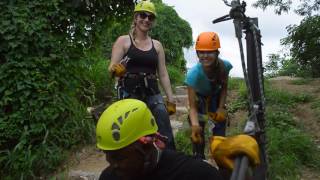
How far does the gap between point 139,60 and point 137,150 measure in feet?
7.55

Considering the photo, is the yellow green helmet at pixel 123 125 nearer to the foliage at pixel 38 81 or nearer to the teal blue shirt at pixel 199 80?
A: the teal blue shirt at pixel 199 80

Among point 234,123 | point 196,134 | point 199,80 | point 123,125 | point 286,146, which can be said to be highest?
point 199,80

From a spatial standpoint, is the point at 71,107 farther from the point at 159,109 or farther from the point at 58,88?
the point at 159,109

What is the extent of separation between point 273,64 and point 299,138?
951cm

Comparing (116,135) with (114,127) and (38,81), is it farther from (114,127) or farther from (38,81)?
(38,81)

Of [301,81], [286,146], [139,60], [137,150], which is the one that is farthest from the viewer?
[301,81]

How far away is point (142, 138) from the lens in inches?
93.7

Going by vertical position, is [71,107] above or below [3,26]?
below

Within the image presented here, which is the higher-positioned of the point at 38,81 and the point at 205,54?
the point at 205,54

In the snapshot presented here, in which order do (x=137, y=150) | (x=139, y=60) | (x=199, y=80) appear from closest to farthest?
(x=137, y=150) < (x=139, y=60) < (x=199, y=80)

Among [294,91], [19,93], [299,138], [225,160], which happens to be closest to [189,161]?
[225,160]

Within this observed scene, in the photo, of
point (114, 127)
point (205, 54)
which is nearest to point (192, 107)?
point (205, 54)

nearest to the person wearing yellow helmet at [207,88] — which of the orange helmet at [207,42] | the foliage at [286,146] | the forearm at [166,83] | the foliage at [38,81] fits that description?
the orange helmet at [207,42]

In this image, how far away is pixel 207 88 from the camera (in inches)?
188
